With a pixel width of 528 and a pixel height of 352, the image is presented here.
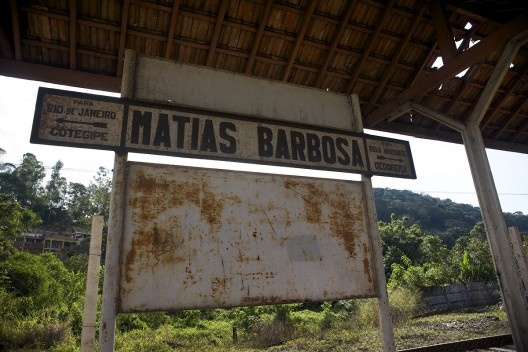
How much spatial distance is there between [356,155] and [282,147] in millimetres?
1087

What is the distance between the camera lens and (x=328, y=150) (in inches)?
169

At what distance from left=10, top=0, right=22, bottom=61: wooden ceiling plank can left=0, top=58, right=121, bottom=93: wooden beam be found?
0.11 m

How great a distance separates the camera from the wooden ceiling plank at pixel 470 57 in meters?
4.23

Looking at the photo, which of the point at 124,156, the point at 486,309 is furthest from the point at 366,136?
the point at 486,309

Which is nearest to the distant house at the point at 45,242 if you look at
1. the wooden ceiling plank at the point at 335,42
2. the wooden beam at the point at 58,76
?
the wooden beam at the point at 58,76

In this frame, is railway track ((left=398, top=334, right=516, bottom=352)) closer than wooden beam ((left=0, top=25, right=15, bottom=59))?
No

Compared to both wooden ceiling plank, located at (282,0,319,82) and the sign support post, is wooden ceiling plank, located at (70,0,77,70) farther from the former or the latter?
wooden ceiling plank, located at (282,0,319,82)

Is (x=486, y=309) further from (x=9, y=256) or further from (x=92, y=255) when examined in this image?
(x=9, y=256)

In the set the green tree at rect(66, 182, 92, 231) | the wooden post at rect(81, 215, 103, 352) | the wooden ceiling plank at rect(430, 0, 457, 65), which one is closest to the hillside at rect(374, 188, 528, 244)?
the green tree at rect(66, 182, 92, 231)

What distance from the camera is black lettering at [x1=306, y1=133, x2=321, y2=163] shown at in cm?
418

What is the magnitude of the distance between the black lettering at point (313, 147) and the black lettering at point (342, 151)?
0.97ft

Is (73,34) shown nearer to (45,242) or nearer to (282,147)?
(282,147)

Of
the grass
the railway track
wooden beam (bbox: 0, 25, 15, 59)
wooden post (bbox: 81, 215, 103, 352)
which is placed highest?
wooden beam (bbox: 0, 25, 15, 59)

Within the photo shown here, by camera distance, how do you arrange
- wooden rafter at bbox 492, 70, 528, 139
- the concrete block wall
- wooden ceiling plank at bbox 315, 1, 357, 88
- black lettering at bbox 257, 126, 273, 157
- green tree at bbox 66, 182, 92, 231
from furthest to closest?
green tree at bbox 66, 182, 92, 231 → the concrete block wall → wooden rafter at bbox 492, 70, 528, 139 → wooden ceiling plank at bbox 315, 1, 357, 88 → black lettering at bbox 257, 126, 273, 157
